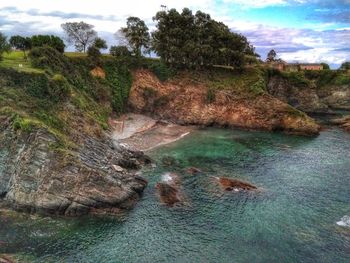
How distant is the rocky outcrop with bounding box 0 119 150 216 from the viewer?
41.8m

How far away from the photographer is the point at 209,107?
8750cm

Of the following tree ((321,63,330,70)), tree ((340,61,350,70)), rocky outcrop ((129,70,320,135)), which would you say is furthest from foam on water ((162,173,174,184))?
Result: tree ((321,63,330,70))

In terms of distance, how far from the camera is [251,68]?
97.1 meters

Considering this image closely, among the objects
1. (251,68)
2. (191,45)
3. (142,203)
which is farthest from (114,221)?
(251,68)

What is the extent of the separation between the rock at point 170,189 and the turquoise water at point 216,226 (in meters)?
0.93

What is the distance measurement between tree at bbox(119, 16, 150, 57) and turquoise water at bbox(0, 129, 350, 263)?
146 ft

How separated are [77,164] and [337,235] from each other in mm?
30892

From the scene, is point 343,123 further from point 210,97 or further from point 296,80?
point 210,97

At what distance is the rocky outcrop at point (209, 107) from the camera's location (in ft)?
271

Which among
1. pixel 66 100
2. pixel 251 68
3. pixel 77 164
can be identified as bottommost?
pixel 77 164

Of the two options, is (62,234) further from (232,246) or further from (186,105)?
(186,105)

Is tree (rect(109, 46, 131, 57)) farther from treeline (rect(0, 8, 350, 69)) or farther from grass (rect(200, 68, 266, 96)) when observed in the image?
grass (rect(200, 68, 266, 96))

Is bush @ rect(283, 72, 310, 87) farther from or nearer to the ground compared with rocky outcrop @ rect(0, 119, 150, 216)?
farther from the ground

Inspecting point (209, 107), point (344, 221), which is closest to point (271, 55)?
point (209, 107)
